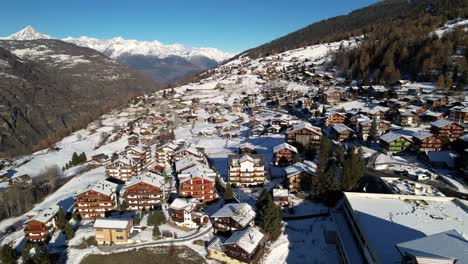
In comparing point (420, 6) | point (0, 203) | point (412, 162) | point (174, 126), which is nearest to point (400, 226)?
point (412, 162)

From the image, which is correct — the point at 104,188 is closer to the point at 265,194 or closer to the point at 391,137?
the point at 265,194

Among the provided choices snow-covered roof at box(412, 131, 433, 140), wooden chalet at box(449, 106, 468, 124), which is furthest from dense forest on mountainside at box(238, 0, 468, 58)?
snow-covered roof at box(412, 131, 433, 140)

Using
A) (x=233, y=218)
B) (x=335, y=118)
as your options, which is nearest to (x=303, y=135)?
(x=335, y=118)

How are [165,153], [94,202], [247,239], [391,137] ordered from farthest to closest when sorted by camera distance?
[165,153], [391,137], [94,202], [247,239]

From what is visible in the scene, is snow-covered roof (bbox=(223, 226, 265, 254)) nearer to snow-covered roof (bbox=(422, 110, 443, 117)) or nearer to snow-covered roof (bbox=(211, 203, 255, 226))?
snow-covered roof (bbox=(211, 203, 255, 226))

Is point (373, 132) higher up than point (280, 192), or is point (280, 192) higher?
point (373, 132)

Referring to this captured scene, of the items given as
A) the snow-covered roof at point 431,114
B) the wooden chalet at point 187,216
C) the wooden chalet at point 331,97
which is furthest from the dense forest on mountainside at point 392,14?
the wooden chalet at point 187,216
